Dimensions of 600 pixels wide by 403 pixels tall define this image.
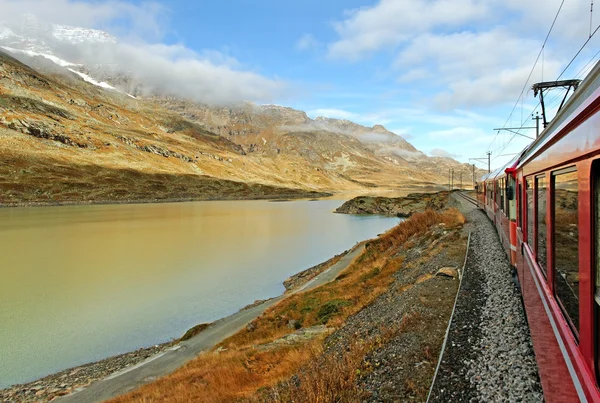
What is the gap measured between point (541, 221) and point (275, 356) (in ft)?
29.6

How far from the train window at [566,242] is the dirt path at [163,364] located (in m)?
13.3

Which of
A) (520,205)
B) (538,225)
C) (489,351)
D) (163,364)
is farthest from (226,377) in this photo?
(520,205)

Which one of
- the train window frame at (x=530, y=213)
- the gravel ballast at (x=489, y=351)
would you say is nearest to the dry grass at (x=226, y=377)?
the gravel ballast at (x=489, y=351)

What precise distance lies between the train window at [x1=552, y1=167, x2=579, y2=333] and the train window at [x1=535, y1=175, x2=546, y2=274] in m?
0.99

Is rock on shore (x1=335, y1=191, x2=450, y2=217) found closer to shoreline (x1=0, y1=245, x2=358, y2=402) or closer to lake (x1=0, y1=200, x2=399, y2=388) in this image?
lake (x1=0, y1=200, x2=399, y2=388)

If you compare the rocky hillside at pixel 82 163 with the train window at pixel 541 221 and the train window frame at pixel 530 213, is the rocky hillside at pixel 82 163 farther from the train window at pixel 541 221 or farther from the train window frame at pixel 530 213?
the train window at pixel 541 221

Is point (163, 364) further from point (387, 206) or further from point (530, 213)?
point (387, 206)

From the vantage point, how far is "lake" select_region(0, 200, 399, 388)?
19000mm

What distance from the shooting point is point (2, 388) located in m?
15.0

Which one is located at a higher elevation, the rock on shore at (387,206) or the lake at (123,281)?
the rock on shore at (387,206)

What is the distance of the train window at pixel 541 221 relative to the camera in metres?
6.35

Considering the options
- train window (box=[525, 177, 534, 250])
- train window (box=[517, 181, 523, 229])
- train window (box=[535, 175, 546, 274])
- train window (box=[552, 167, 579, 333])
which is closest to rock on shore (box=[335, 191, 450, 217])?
train window (box=[517, 181, 523, 229])

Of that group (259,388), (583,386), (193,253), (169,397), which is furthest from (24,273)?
(583,386)

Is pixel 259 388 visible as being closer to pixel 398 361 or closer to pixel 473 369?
pixel 398 361
